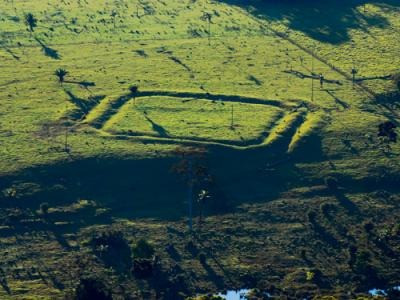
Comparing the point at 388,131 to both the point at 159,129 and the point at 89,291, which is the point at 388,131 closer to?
the point at 159,129

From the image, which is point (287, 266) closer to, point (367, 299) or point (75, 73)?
point (367, 299)

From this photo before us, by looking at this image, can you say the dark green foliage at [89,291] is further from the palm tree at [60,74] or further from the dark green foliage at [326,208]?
the palm tree at [60,74]

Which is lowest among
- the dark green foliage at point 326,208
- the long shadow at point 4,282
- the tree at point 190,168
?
the long shadow at point 4,282

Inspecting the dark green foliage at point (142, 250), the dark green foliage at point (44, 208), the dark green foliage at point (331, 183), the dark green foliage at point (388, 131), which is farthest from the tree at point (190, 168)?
the dark green foliage at point (388, 131)

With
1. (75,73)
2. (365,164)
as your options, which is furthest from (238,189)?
(75,73)

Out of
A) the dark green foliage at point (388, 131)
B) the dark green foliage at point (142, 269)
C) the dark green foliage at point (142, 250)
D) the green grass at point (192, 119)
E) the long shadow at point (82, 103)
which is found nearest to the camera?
the dark green foliage at point (142, 269)

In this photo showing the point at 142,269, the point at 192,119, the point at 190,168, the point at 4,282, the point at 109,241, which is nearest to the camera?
the point at 142,269

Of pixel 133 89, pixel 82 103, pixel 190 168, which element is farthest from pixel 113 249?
pixel 133 89

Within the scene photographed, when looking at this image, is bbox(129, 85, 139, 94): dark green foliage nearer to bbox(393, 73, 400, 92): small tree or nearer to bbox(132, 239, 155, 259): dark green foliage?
bbox(393, 73, 400, 92): small tree
